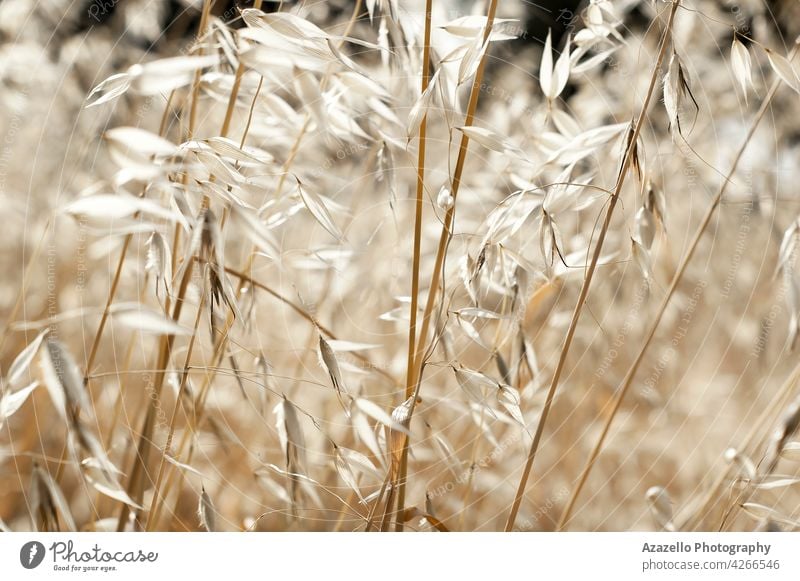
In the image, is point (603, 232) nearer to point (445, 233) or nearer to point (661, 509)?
point (445, 233)

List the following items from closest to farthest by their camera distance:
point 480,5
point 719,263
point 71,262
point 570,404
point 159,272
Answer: point 159,272 < point 480,5 < point 71,262 < point 570,404 < point 719,263

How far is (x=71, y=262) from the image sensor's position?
0.52m

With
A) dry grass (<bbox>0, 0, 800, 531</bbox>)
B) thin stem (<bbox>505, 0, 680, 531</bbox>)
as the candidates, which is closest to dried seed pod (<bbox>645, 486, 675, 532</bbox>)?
dry grass (<bbox>0, 0, 800, 531</bbox>)

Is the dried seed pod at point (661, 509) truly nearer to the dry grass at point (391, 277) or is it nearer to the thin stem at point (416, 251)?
the dry grass at point (391, 277)

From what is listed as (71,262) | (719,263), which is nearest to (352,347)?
(71,262)

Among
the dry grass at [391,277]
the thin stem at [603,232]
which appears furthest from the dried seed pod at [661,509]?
the thin stem at [603,232]
